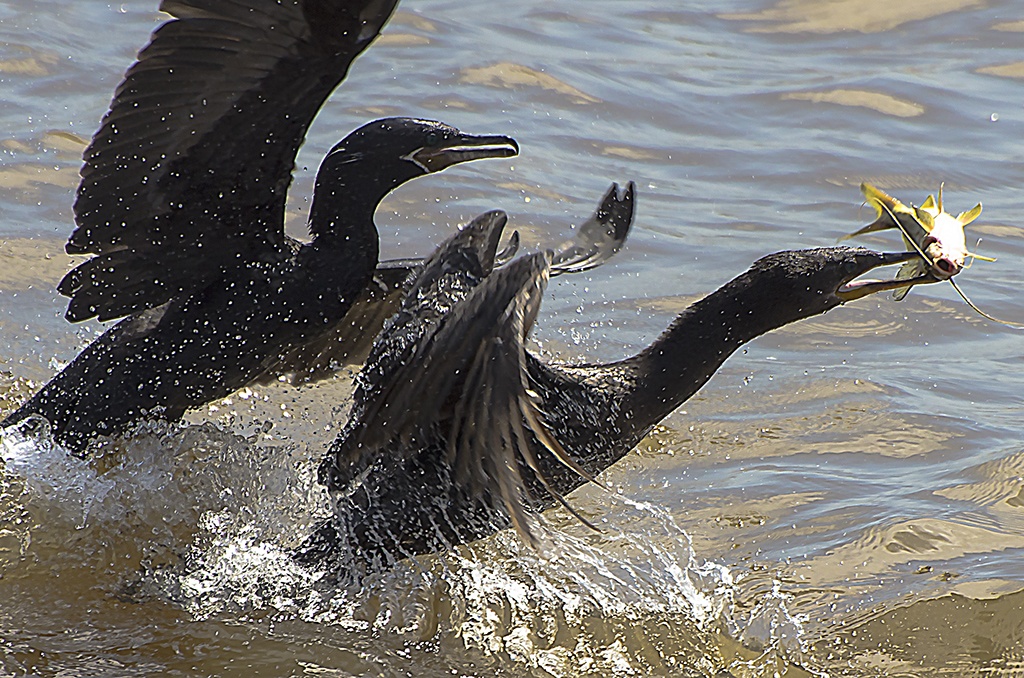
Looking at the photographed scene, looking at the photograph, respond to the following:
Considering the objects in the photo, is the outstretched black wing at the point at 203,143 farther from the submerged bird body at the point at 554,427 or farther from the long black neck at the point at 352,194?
the submerged bird body at the point at 554,427

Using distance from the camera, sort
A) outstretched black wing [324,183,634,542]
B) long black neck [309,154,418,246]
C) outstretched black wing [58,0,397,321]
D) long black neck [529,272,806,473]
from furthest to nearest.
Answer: long black neck [309,154,418,246] < outstretched black wing [58,0,397,321] < long black neck [529,272,806,473] < outstretched black wing [324,183,634,542]

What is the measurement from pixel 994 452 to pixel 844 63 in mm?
4766

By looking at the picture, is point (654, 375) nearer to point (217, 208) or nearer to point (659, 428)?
→ point (659, 428)

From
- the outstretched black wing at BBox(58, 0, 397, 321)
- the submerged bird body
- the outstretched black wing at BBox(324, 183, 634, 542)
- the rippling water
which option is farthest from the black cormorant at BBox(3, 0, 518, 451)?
the submerged bird body

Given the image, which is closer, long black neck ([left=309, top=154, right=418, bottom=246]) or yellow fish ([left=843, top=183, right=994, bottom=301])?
yellow fish ([left=843, top=183, right=994, bottom=301])

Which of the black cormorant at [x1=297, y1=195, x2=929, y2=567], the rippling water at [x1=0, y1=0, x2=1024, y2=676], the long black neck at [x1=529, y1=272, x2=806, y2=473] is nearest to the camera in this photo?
the black cormorant at [x1=297, y1=195, x2=929, y2=567]

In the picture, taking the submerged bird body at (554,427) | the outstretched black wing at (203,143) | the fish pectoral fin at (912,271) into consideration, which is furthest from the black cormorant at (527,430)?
the outstretched black wing at (203,143)

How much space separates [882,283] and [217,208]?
2.12 metres

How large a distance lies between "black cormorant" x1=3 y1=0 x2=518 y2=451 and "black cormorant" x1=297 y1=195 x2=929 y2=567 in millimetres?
653

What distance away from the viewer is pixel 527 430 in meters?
3.71

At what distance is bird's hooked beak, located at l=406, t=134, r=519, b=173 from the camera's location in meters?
4.80

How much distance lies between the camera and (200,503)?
15.8 feet

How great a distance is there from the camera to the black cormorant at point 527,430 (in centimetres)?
388

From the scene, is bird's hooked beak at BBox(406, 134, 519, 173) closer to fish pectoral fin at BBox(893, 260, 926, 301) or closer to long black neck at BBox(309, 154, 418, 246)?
long black neck at BBox(309, 154, 418, 246)
